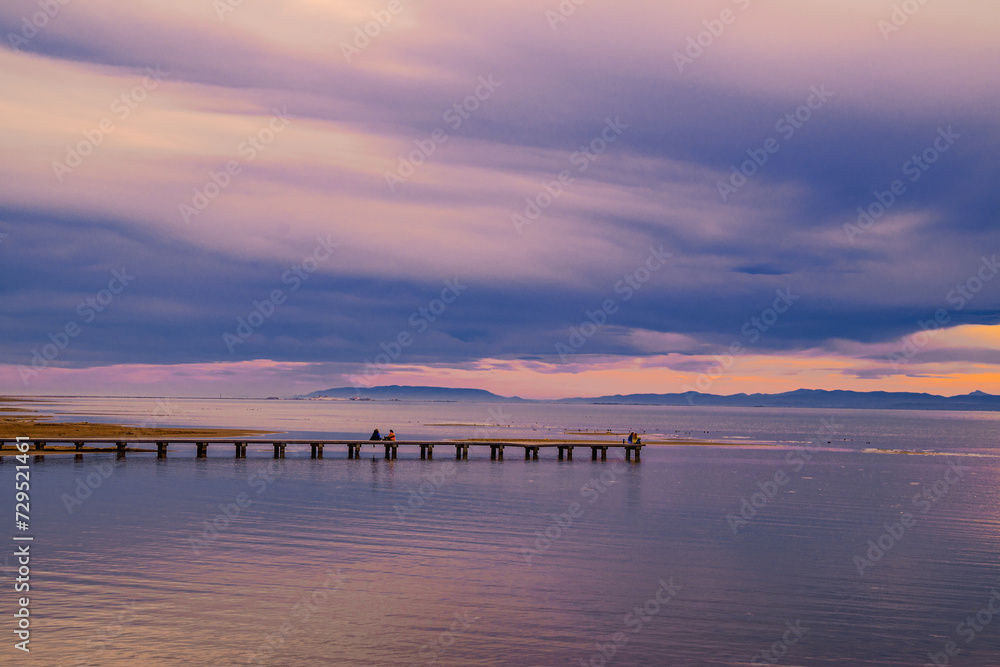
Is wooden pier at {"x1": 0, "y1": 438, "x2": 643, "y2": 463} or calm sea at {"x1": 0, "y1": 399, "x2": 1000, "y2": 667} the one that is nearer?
calm sea at {"x1": 0, "y1": 399, "x2": 1000, "y2": 667}

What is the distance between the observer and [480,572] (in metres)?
28.5

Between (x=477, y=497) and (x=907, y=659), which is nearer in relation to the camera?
(x=907, y=659)

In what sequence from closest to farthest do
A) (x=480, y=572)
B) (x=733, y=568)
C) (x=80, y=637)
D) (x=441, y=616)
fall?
1. (x=80, y=637)
2. (x=441, y=616)
3. (x=480, y=572)
4. (x=733, y=568)

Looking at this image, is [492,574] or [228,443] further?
[228,443]

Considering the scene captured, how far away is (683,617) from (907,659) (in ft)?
18.3

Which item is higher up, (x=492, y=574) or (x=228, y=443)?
(x=228, y=443)

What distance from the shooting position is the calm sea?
20.7 metres

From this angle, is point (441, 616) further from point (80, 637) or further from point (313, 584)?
point (80, 637)

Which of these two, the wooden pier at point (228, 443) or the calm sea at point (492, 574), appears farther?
the wooden pier at point (228, 443)

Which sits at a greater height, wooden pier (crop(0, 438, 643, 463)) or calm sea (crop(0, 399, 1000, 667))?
wooden pier (crop(0, 438, 643, 463))

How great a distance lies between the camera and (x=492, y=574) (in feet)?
92.8

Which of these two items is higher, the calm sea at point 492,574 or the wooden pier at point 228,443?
the wooden pier at point 228,443

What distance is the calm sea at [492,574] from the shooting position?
Result: 20.7 metres

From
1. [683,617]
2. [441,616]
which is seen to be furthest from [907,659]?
[441,616]
